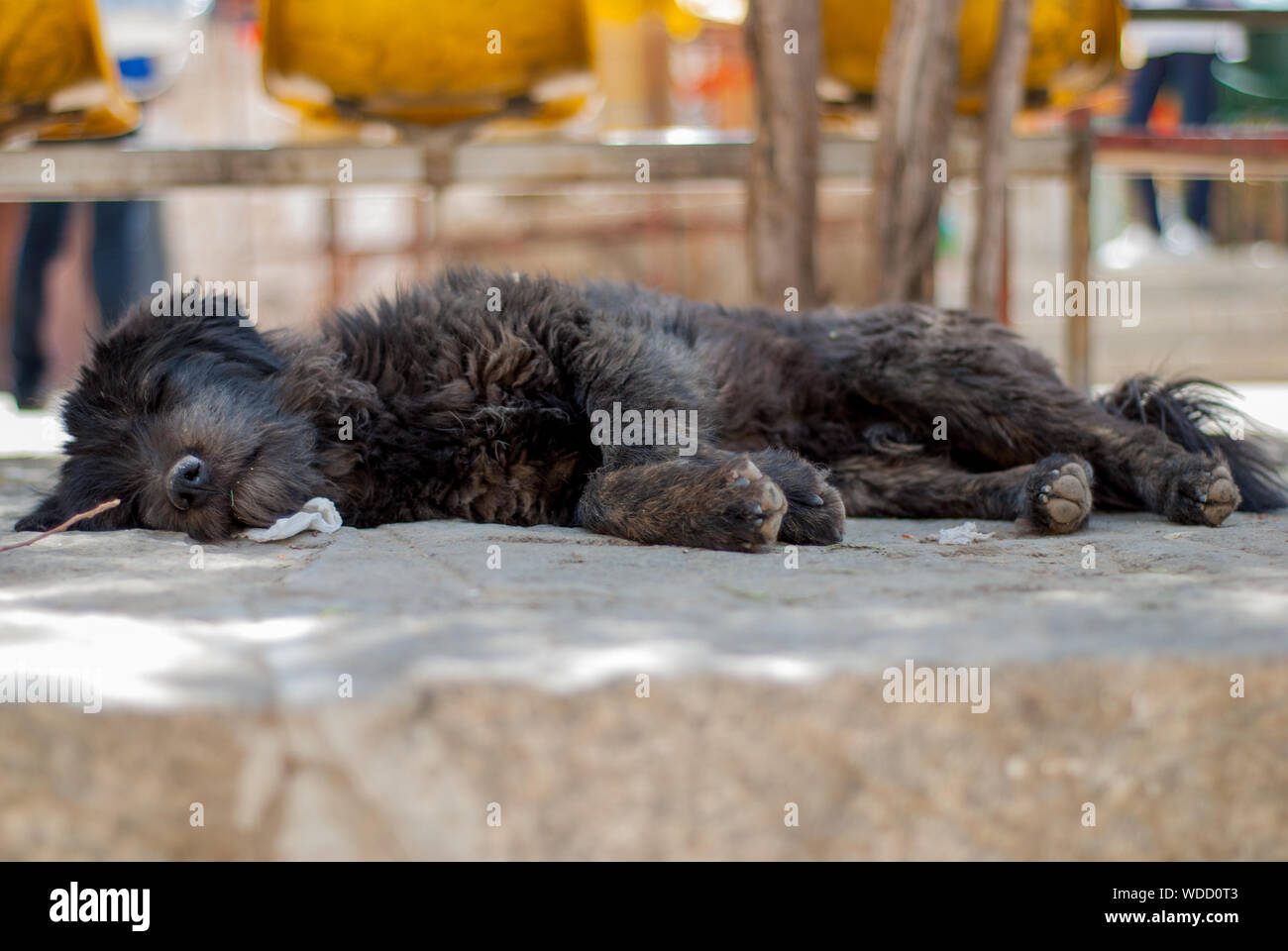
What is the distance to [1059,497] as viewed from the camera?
3.40 metres

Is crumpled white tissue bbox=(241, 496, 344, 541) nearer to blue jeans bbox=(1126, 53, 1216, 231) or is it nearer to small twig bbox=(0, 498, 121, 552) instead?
small twig bbox=(0, 498, 121, 552)

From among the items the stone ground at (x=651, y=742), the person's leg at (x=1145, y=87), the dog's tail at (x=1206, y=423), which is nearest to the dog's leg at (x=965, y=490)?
the dog's tail at (x=1206, y=423)

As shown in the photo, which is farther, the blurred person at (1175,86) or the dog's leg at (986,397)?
the blurred person at (1175,86)

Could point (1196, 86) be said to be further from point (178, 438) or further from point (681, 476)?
point (178, 438)

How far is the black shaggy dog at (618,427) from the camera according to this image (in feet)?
10.7

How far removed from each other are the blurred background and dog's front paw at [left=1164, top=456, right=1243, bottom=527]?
2.28 metres

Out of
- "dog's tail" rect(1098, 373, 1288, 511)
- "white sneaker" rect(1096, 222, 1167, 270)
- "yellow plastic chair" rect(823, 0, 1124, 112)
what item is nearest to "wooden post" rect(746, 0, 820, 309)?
"yellow plastic chair" rect(823, 0, 1124, 112)

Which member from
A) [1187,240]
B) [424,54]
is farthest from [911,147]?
[1187,240]

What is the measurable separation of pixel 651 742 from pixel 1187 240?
14.0 metres

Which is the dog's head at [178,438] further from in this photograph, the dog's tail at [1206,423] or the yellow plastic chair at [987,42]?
the yellow plastic chair at [987,42]

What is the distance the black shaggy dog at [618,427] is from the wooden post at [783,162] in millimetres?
1504

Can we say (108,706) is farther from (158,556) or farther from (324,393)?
(324,393)

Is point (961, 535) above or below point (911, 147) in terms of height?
below

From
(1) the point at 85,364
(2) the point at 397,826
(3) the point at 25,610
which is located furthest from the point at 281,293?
(2) the point at 397,826
